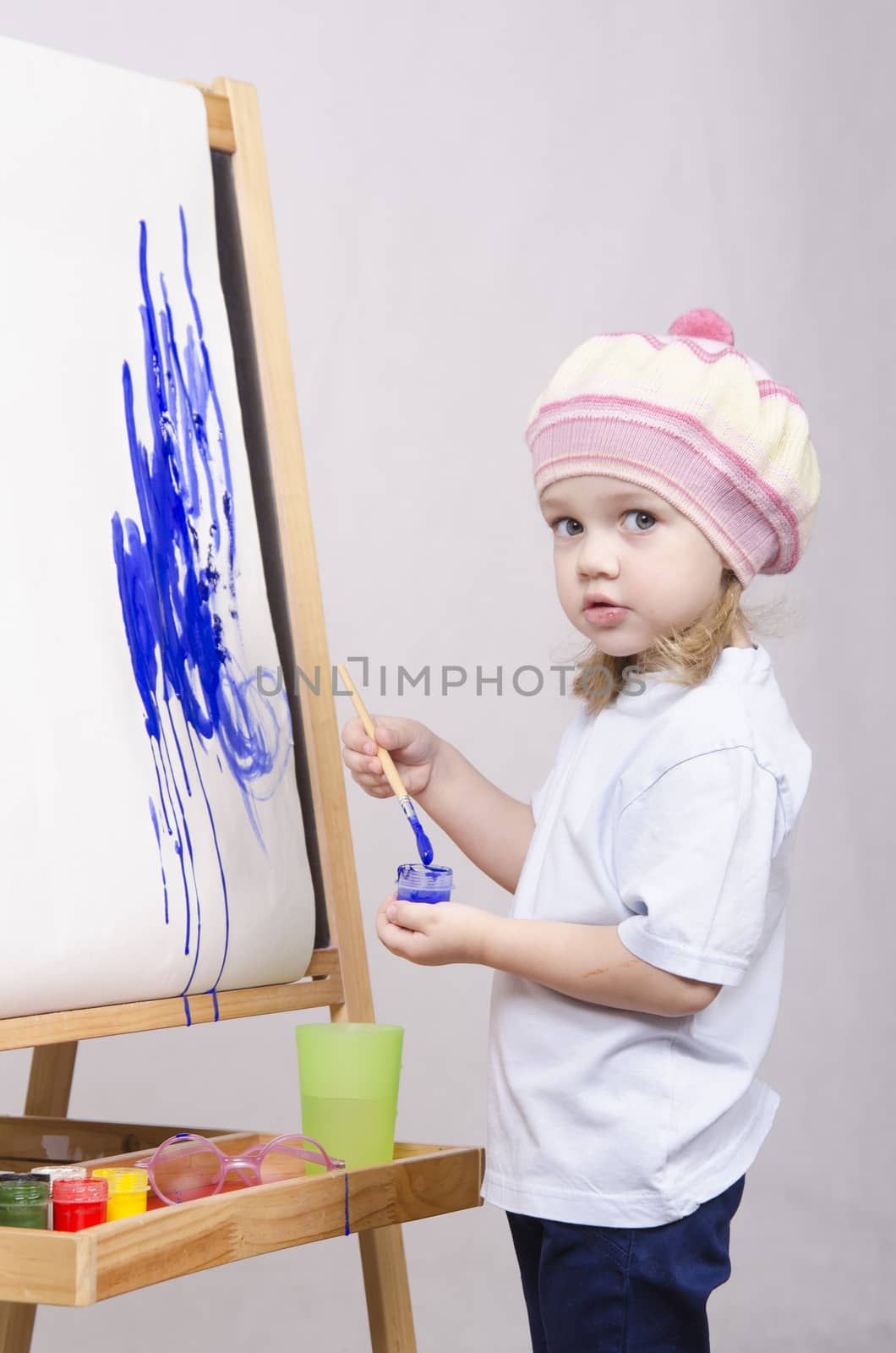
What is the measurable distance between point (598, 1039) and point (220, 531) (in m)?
0.64

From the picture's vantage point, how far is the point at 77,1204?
1.14 meters

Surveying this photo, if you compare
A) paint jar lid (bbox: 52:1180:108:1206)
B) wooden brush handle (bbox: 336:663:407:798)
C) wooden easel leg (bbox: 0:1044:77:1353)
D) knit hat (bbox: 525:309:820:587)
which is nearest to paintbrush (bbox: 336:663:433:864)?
wooden brush handle (bbox: 336:663:407:798)

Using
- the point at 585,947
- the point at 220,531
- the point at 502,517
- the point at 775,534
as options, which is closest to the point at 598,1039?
the point at 585,947

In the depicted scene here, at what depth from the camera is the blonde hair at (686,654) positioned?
1.27 m

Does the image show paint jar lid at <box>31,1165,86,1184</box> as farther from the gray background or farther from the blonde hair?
the gray background

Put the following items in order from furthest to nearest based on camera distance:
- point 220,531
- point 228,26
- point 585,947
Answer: point 228,26 → point 220,531 → point 585,947

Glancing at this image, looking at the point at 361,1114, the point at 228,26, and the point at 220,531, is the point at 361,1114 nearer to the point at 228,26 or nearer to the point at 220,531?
the point at 220,531

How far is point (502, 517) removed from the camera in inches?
107

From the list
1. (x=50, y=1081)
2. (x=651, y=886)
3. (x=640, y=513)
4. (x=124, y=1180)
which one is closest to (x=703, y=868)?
(x=651, y=886)

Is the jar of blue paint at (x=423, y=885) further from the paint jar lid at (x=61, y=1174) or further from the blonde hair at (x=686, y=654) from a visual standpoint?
the paint jar lid at (x=61, y=1174)

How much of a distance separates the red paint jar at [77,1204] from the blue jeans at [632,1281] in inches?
14.4

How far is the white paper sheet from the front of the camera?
1300 mm

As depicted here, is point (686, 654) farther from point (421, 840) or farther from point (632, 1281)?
point (632, 1281)

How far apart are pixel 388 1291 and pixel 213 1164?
29 cm
